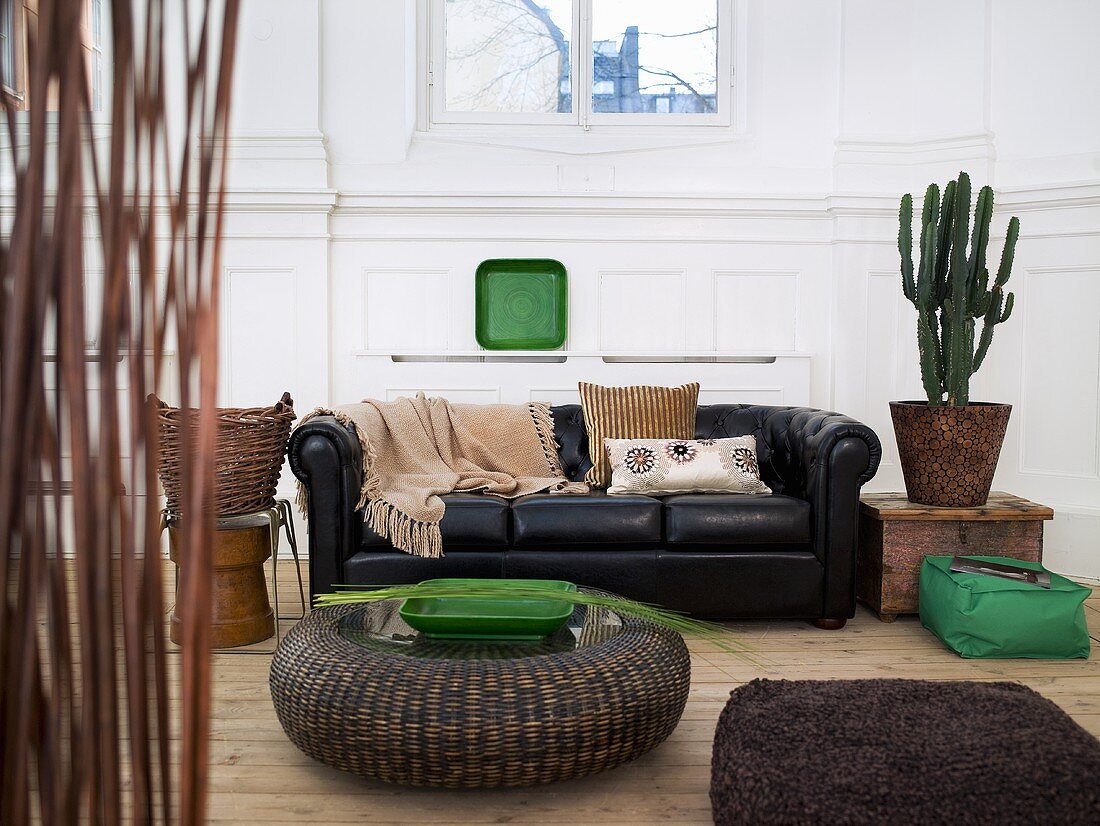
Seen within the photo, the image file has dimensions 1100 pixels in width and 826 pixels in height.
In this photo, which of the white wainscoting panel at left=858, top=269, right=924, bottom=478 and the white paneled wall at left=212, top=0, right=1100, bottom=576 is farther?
the white wainscoting panel at left=858, top=269, right=924, bottom=478

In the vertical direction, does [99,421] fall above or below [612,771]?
above

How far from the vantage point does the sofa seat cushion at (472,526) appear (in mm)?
3051

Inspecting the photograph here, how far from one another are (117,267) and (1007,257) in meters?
3.59

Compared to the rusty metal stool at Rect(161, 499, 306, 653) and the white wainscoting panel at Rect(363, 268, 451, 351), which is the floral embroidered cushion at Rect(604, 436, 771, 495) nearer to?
the rusty metal stool at Rect(161, 499, 306, 653)

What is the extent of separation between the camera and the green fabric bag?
9.22 ft

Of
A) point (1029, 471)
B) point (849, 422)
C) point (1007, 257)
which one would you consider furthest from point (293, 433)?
point (1029, 471)

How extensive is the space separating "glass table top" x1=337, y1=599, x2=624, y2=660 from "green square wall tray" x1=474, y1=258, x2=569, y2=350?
7.52ft

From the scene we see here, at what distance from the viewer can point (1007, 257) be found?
355 centimetres

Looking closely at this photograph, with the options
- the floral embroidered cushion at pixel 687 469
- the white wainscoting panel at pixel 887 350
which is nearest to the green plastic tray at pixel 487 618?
the floral embroidered cushion at pixel 687 469

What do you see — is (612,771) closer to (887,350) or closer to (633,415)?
(633,415)

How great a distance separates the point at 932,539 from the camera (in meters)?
3.22

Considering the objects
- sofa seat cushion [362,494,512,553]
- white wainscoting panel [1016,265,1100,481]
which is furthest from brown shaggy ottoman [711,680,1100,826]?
white wainscoting panel [1016,265,1100,481]

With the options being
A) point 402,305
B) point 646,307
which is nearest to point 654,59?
point 646,307

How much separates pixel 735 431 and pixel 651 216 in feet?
4.03
